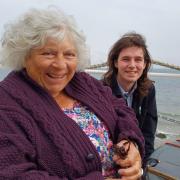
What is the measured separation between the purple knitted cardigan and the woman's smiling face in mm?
43

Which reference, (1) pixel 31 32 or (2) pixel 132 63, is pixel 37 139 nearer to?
(1) pixel 31 32

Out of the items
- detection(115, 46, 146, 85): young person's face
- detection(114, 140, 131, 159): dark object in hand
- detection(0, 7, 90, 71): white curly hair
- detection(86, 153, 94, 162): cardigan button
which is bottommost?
detection(114, 140, 131, 159): dark object in hand

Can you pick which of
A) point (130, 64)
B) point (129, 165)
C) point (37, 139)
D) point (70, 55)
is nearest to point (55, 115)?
point (37, 139)

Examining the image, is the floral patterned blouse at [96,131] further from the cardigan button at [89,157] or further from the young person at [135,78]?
the young person at [135,78]

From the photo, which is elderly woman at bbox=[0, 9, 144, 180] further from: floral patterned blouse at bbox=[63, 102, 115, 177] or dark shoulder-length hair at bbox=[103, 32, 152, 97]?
dark shoulder-length hair at bbox=[103, 32, 152, 97]

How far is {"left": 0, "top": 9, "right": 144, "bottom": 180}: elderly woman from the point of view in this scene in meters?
1.39

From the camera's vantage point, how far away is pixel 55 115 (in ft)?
5.06

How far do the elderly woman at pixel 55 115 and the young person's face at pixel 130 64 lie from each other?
34.0 inches

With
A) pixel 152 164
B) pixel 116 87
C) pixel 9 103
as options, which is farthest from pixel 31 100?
pixel 116 87

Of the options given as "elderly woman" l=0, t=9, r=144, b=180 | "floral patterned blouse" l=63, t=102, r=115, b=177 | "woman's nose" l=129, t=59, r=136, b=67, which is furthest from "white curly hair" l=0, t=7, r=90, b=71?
"woman's nose" l=129, t=59, r=136, b=67

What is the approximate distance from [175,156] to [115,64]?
960 mm

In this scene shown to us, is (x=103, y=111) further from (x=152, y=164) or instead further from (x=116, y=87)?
(x=116, y=87)

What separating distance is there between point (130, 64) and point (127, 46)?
0.45 feet

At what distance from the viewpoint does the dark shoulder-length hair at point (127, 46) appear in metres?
2.70
